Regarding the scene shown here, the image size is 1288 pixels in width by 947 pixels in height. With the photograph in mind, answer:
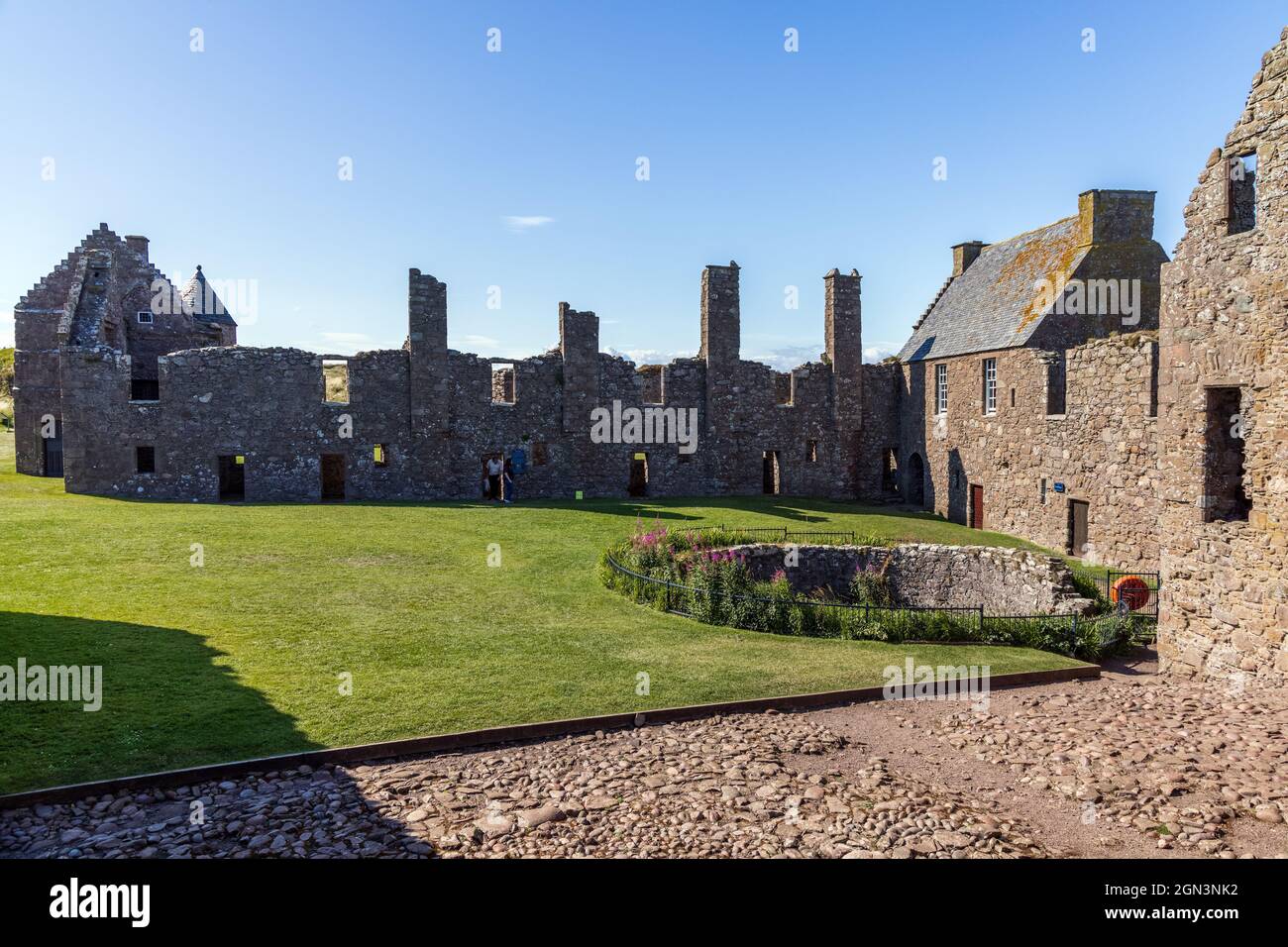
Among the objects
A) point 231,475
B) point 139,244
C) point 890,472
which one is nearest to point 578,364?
point 231,475

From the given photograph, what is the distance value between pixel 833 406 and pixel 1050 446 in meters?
10.7

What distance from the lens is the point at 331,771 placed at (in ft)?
28.7

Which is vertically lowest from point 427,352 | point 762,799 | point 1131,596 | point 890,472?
point 762,799

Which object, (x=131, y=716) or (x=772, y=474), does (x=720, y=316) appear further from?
(x=131, y=716)

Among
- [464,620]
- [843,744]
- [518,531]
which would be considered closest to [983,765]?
[843,744]

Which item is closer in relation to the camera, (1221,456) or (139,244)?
(1221,456)

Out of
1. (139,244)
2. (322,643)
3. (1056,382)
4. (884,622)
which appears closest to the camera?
(322,643)

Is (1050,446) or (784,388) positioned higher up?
(784,388)

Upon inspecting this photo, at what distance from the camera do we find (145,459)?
2778 centimetres

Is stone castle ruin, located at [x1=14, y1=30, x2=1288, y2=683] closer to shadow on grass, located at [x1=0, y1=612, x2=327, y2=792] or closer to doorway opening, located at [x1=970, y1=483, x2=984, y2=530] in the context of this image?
doorway opening, located at [x1=970, y1=483, x2=984, y2=530]

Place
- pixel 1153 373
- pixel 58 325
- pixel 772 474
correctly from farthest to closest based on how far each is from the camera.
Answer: pixel 772 474, pixel 58 325, pixel 1153 373

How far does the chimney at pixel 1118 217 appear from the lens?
27609 millimetres
